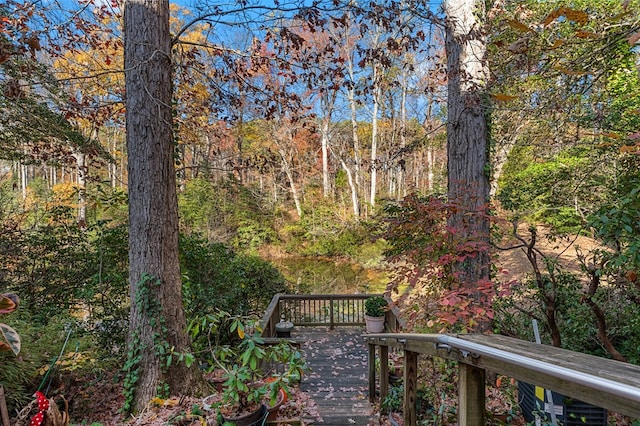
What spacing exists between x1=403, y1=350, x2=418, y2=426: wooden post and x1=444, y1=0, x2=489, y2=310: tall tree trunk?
175cm

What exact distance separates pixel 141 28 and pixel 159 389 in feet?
10.4

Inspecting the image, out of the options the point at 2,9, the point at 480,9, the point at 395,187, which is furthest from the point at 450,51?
the point at 395,187

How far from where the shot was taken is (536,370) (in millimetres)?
988

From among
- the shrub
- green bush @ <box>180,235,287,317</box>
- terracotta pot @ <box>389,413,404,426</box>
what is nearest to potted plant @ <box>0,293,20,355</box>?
terracotta pot @ <box>389,413,404,426</box>

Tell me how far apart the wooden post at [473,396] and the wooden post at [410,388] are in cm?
74

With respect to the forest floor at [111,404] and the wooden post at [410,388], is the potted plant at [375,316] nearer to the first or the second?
the forest floor at [111,404]

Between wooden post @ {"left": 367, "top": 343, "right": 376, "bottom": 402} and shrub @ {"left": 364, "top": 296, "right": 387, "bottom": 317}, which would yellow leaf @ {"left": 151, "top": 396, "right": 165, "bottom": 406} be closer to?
wooden post @ {"left": 367, "top": 343, "right": 376, "bottom": 402}

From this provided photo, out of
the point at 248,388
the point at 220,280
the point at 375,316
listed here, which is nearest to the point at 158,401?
the point at 248,388

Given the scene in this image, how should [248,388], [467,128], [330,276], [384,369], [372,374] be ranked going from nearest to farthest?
[248,388] < [384,369] < [372,374] < [467,128] < [330,276]

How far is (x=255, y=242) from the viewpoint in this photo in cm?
1616

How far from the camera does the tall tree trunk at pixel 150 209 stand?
2863mm

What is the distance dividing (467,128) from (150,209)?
349cm

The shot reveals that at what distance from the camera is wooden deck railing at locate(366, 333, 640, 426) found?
0.80 meters

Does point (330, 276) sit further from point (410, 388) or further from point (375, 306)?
point (410, 388)
